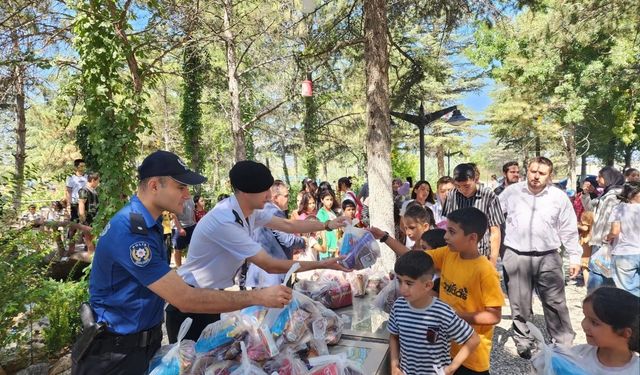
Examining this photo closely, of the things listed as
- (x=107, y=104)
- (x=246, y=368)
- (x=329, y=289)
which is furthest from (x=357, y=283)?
(x=107, y=104)

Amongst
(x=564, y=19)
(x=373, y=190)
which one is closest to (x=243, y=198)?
(x=373, y=190)

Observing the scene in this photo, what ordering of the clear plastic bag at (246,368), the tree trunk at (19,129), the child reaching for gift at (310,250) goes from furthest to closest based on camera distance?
the child reaching for gift at (310,250), the tree trunk at (19,129), the clear plastic bag at (246,368)

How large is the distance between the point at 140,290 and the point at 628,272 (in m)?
4.83

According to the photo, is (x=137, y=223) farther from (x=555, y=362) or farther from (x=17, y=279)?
(x=17, y=279)

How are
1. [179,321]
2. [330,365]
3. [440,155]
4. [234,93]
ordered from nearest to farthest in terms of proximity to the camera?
1. [330,365]
2. [179,321]
3. [234,93]
4. [440,155]

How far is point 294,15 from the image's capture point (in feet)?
33.6

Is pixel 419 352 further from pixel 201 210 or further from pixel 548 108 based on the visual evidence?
pixel 548 108

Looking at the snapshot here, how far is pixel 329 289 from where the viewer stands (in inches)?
110

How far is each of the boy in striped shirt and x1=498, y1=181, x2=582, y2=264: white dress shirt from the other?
2.05 metres

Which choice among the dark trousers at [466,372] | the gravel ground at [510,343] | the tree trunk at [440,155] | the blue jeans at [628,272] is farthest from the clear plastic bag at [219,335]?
the tree trunk at [440,155]

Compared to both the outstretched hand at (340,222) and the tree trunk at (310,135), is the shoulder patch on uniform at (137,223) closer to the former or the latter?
the outstretched hand at (340,222)

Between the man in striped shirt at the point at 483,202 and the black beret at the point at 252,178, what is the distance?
97.6 inches

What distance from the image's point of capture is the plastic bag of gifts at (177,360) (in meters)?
1.70

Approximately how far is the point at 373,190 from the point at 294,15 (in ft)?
21.4
